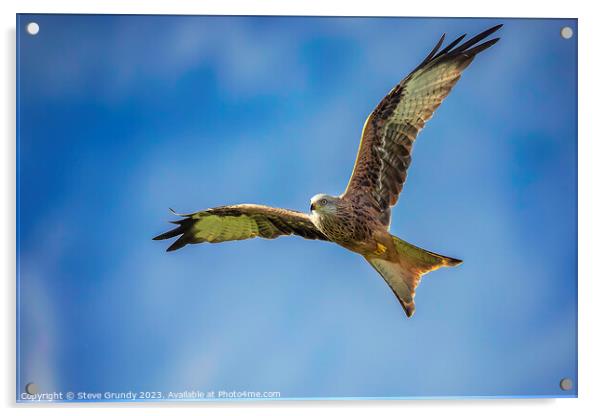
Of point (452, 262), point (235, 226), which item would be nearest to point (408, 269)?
point (452, 262)

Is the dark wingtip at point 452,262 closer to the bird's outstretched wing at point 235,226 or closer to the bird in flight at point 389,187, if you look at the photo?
the bird in flight at point 389,187

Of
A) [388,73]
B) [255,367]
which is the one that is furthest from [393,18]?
[255,367]

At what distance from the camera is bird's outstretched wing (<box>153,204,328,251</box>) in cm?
312

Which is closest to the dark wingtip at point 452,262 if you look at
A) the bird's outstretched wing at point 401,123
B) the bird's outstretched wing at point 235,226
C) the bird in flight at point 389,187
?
the bird in flight at point 389,187

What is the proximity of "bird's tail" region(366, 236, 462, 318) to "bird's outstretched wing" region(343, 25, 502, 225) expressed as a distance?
15 cm

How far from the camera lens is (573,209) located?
3158 millimetres

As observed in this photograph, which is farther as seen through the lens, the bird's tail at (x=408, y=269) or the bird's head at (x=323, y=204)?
the bird's tail at (x=408, y=269)

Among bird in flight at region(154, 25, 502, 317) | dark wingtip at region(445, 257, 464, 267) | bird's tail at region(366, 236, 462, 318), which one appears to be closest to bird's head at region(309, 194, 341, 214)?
bird in flight at region(154, 25, 502, 317)

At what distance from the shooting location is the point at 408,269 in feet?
10.3

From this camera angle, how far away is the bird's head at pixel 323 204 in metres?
3.01

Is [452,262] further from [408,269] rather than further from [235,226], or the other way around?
[235,226]

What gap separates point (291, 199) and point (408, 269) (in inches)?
23.0

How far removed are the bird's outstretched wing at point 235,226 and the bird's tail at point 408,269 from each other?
12.8 inches
